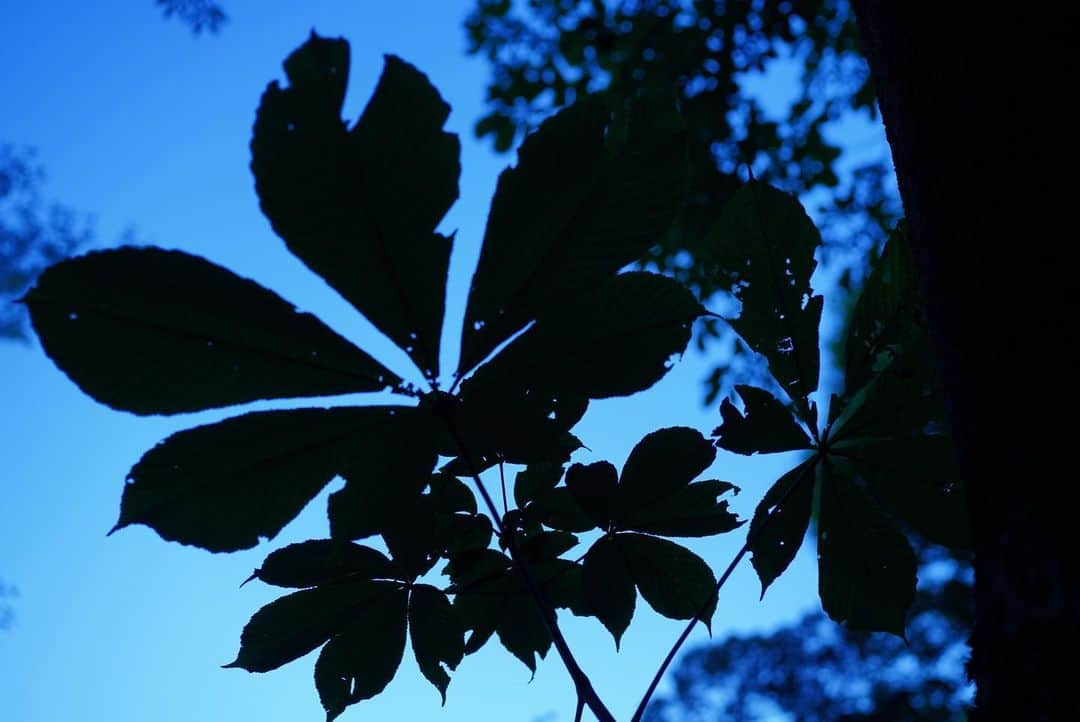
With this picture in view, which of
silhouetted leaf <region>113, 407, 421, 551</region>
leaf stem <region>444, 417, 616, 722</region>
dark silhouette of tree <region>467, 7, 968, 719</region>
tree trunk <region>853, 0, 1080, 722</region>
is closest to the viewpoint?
tree trunk <region>853, 0, 1080, 722</region>

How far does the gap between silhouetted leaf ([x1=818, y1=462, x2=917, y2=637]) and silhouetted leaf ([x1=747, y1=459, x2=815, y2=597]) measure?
31 mm

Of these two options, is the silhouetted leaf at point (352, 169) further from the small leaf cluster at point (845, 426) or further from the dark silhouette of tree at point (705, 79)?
the dark silhouette of tree at point (705, 79)

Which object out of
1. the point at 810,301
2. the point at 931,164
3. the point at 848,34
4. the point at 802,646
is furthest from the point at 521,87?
the point at 802,646

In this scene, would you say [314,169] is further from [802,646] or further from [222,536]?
[802,646]

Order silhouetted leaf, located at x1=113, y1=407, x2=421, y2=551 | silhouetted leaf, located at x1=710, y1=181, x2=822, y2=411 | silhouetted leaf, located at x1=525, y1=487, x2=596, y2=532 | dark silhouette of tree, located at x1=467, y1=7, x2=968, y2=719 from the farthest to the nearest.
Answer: dark silhouette of tree, located at x1=467, y1=7, x2=968, y2=719, silhouetted leaf, located at x1=525, y1=487, x2=596, y2=532, silhouetted leaf, located at x1=710, y1=181, x2=822, y2=411, silhouetted leaf, located at x1=113, y1=407, x2=421, y2=551

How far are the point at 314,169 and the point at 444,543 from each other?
0.63 meters

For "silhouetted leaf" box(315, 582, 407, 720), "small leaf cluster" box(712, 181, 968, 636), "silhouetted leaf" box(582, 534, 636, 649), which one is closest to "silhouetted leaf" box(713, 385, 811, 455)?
"small leaf cluster" box(712, 181, 968, 636)

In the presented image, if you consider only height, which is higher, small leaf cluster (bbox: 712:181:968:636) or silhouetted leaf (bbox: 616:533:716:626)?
small leaf cluster (bbox: 712:181:968:636)

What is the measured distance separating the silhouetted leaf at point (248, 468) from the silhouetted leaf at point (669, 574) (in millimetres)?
396

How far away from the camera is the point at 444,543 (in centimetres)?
122

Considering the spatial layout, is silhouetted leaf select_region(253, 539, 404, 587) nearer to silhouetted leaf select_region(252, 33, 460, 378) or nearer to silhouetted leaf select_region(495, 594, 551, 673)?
silhouetted leaf select_region(495, 594, 551, 673)

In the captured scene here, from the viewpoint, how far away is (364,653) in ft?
3.91

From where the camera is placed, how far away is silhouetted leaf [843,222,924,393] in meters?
1.10

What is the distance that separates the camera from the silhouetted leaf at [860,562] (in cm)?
107
